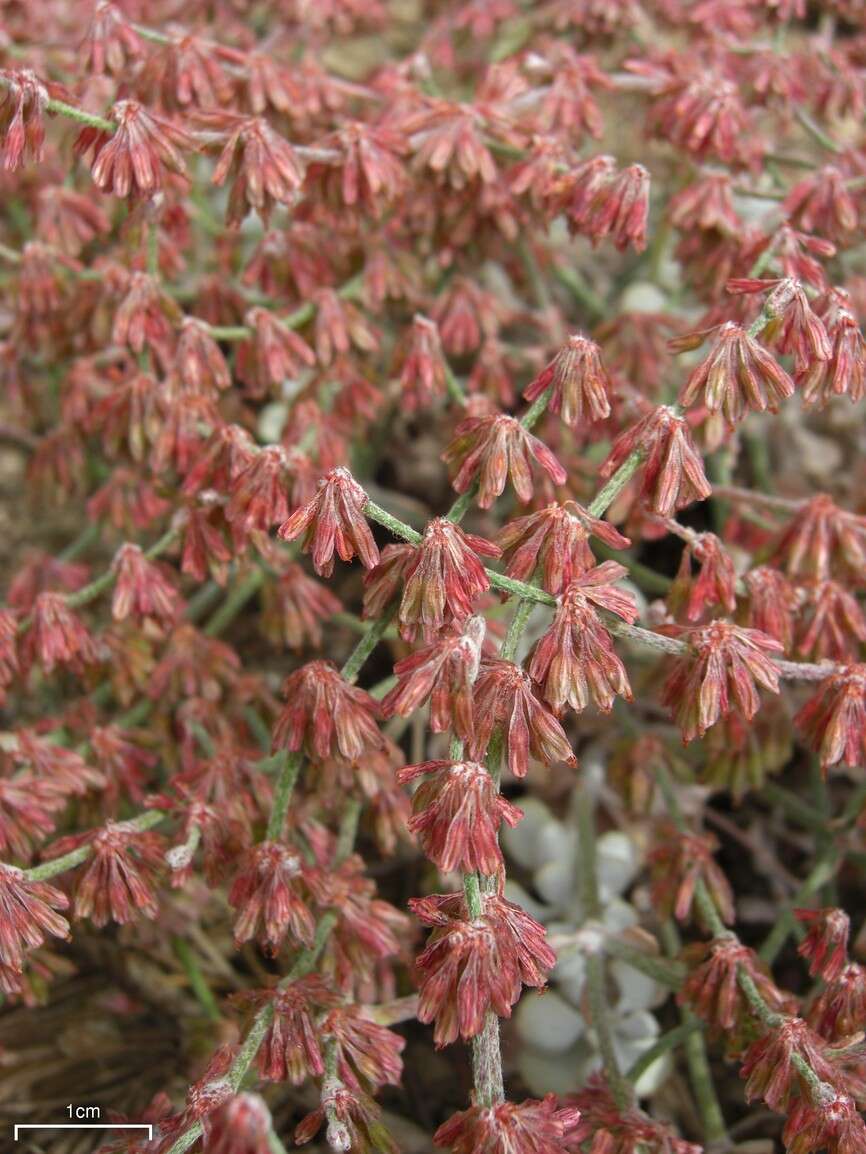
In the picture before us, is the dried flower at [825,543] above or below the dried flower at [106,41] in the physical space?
below

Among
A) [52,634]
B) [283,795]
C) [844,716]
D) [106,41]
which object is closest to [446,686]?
[283,795]

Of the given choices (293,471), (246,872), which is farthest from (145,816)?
(293,471)

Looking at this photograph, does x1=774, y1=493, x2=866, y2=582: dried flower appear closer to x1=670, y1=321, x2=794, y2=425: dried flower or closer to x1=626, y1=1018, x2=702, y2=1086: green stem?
x1=670, y1=321, x2=794, y2=425: dried flower

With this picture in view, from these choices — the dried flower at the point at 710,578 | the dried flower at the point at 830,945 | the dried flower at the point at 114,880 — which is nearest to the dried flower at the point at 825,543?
the dried flower at the point at 710,578

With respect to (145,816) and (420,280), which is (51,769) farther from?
(420,280)

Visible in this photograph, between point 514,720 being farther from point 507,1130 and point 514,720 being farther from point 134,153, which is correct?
point 134,153

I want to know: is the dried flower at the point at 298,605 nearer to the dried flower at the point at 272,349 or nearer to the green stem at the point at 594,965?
the dried flower at the point at 272,349
